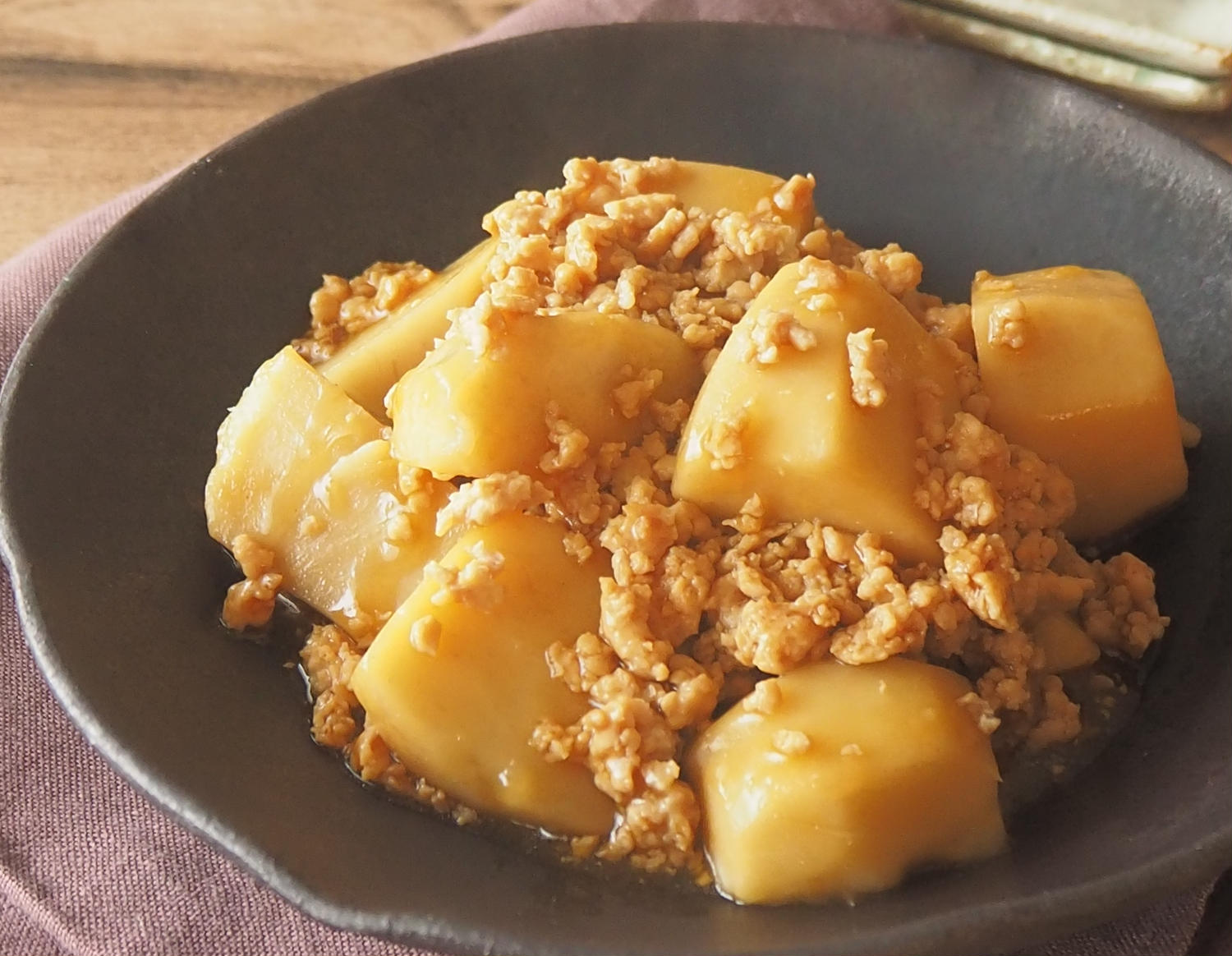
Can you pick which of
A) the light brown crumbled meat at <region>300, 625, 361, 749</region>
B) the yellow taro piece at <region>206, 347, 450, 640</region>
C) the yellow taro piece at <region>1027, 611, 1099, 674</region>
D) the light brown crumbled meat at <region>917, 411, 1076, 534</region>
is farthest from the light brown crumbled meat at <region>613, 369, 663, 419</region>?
the yellow taro piece at <region>1027, 611, 1099, 674</region>

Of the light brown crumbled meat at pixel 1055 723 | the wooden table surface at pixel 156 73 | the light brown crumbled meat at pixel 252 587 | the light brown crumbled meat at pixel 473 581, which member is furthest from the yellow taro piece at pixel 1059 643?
the wooden table surface at pixel 156 73

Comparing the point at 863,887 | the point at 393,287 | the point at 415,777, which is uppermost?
the point at 393,287

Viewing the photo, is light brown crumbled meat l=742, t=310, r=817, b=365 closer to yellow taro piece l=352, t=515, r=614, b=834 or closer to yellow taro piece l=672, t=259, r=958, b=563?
yellow taro piece l=672, t=259, r=958, b=563

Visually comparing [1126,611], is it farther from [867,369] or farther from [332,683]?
[332,683]

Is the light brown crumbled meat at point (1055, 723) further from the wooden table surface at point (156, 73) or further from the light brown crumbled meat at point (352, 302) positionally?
the wooden table surface at point (156, 73)

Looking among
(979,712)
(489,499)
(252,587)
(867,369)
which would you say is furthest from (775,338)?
(252,587)

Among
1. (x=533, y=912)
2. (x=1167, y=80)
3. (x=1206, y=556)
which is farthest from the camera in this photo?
(x=1167, y=80)

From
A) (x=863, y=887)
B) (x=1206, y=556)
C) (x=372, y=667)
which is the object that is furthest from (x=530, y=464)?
(x=1206, y=556)

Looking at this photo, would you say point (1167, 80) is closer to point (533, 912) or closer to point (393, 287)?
point (393, 287)

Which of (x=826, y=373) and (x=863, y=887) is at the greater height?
(x=826, y=373)
